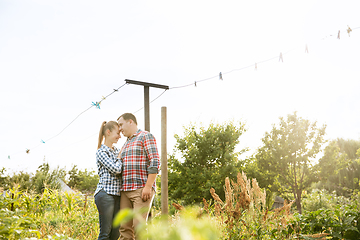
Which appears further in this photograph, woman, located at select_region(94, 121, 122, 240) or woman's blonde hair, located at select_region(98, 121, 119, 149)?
Result: woman's blonde hair, located at select_region(98, 121, 119, 149)

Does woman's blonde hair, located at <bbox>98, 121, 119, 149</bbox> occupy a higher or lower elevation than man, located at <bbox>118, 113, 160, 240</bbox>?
higher

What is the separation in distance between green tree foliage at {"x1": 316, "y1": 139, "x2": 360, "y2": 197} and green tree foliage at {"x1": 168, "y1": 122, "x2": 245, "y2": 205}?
4.54 m

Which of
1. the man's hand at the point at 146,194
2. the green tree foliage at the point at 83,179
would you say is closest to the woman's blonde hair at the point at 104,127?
the man's hand at the point at 146,194

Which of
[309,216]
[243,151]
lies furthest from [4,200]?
[243,151]

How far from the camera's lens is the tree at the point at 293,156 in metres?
12.8

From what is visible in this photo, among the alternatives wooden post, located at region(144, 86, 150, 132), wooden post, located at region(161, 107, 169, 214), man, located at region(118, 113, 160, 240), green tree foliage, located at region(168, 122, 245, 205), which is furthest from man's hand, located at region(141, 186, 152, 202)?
green tree foliage, located at region(168, 122, 245, 205)

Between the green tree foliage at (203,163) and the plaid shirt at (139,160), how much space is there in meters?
8.32

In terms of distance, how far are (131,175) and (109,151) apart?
1.29ft

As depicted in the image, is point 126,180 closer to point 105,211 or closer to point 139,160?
point 139,160

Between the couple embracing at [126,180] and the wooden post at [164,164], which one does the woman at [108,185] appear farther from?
the wooden post at [164,164]

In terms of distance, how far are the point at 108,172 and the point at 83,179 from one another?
3359 cm

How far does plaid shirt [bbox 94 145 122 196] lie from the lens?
8.80 feet

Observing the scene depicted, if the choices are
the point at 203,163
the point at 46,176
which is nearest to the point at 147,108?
the point at 203,163

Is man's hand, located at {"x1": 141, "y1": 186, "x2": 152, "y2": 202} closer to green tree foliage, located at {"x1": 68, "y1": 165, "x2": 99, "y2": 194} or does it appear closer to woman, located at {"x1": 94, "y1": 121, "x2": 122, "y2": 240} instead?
woman, located at {"x1": 94, "y1": 121, "x2": 122, "y2": 240}
